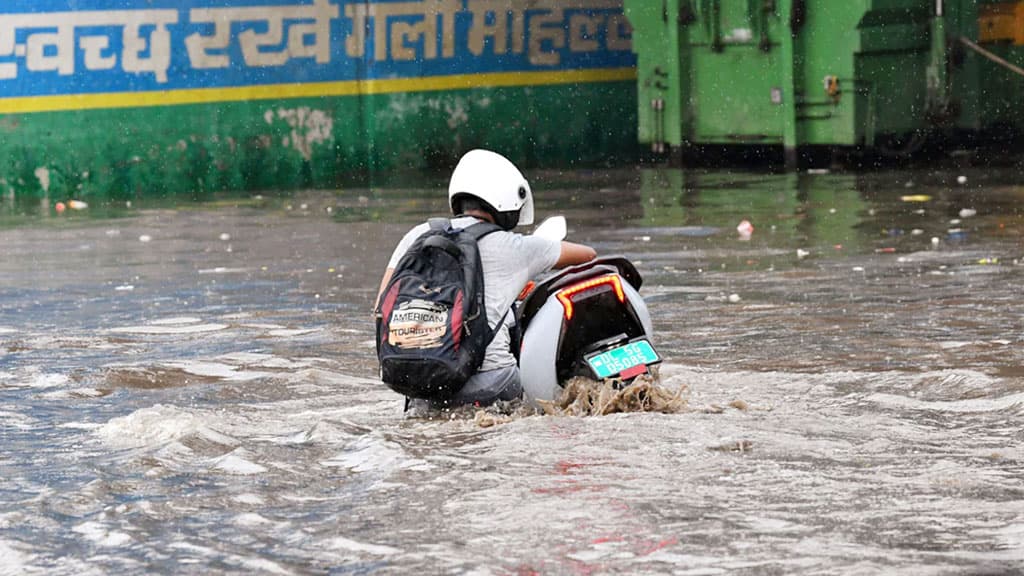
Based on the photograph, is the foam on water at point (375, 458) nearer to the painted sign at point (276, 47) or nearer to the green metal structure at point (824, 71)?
the green metal structure at point (824, 71)

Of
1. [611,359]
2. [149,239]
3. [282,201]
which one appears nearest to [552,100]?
[282,201]

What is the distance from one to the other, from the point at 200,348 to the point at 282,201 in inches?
333

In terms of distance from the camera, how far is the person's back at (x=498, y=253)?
21.9 ft

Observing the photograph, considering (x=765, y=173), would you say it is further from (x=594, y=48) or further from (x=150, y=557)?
(x=150, y=557)

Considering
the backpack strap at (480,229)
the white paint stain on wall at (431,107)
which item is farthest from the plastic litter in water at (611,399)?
the white paint stain on wall at (431,107)

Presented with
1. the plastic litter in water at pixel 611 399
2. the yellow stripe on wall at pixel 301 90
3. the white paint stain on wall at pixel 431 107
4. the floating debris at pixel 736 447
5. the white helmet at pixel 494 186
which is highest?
the yellow stripe on wall at pixel 301 90

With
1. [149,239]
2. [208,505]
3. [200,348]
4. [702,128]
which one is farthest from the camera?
[702,128]

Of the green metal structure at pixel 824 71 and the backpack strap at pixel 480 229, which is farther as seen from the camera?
the green metal structure at pixel 824 71

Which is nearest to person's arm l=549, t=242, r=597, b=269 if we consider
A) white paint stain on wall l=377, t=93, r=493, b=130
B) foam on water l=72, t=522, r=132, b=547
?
foam on water l=72, t=522, r=132, b=547

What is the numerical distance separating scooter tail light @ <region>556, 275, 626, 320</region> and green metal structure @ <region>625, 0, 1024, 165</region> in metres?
11.0

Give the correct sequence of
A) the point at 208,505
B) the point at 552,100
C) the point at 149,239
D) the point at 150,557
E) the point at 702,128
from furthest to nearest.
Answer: the point at 552,100
the point at 702,128
the point at 149,239
the point at 208,505
the point at 150,557

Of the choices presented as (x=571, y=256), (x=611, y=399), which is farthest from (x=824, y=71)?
(x=611, y=399)

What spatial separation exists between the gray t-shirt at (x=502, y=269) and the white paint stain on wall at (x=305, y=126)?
12517mm

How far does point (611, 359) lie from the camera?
6812 mm
